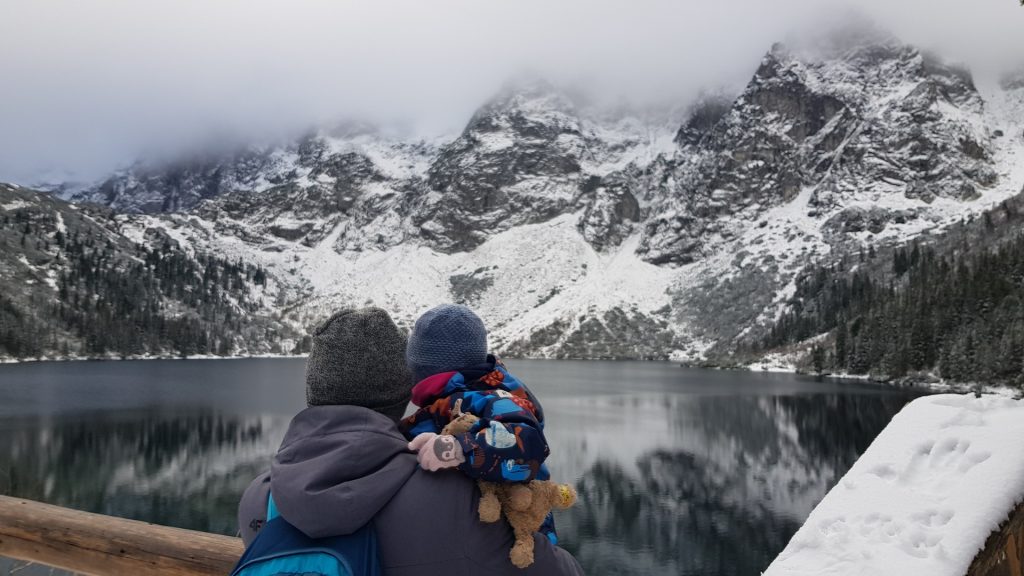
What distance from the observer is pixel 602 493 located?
1102 inches

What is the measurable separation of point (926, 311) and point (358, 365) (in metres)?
99.5

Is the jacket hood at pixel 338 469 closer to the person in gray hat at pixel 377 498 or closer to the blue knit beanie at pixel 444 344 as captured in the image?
the person in gray hat at pixel 377 498

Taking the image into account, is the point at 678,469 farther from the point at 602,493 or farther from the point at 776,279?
the point at 776,279

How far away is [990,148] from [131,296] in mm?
247637

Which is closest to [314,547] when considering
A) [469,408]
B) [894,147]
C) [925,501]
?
[469,408]

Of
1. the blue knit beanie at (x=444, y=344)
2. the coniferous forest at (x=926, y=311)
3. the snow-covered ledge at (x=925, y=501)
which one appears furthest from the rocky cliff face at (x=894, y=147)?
the blue knit beanie at (x=444, y=344)

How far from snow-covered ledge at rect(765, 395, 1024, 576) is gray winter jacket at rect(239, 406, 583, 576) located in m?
0.89

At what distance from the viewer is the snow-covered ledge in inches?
65.0

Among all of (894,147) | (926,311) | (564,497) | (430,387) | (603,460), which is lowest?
(603,460)

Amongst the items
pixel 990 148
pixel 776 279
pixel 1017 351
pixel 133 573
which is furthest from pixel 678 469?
pixel 990 148

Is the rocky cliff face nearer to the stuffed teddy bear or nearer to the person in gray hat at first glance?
the stuffed teddy bear

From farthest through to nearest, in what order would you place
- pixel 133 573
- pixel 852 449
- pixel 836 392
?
pixel 836 392
pixel 852 449
pixel 133 573

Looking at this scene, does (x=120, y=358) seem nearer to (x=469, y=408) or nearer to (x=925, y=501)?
(x=469, y=408)

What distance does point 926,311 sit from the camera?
274 feet
